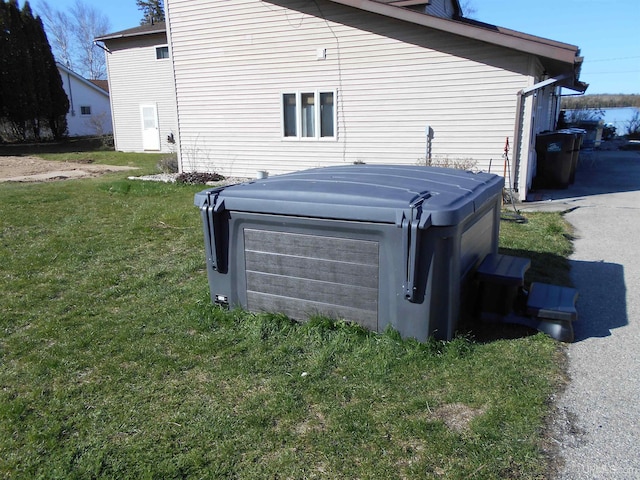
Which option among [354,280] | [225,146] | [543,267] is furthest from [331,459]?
[225,146]

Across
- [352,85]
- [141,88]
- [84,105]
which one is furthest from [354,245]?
[84,105]

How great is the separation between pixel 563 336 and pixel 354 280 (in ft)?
5.10

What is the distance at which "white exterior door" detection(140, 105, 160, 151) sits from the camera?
71.0 ft

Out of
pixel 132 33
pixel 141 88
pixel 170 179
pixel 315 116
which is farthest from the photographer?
pixel 141 88

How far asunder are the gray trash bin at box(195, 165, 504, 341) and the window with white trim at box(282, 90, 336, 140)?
7478 mm

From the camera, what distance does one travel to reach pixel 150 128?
862 inches

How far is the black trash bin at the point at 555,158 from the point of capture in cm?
1076

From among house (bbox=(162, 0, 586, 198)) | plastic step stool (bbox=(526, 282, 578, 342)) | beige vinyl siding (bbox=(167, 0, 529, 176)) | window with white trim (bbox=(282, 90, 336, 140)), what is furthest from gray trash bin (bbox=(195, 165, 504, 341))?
window with white trim (bbox=(282, 90, 336, 140))

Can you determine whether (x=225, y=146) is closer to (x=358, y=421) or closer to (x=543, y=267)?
(x=543, y=267)

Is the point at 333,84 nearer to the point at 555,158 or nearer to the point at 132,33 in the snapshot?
the point at 555,158

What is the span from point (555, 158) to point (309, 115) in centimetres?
550

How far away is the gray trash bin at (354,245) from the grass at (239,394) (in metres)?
0.17

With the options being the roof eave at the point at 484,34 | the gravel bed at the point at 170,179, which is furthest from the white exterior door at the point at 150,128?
the roof eave at the point at 484,34

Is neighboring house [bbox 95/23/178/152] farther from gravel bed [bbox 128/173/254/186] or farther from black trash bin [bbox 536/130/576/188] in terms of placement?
black trash bin [bbox 536/130/576/188]
